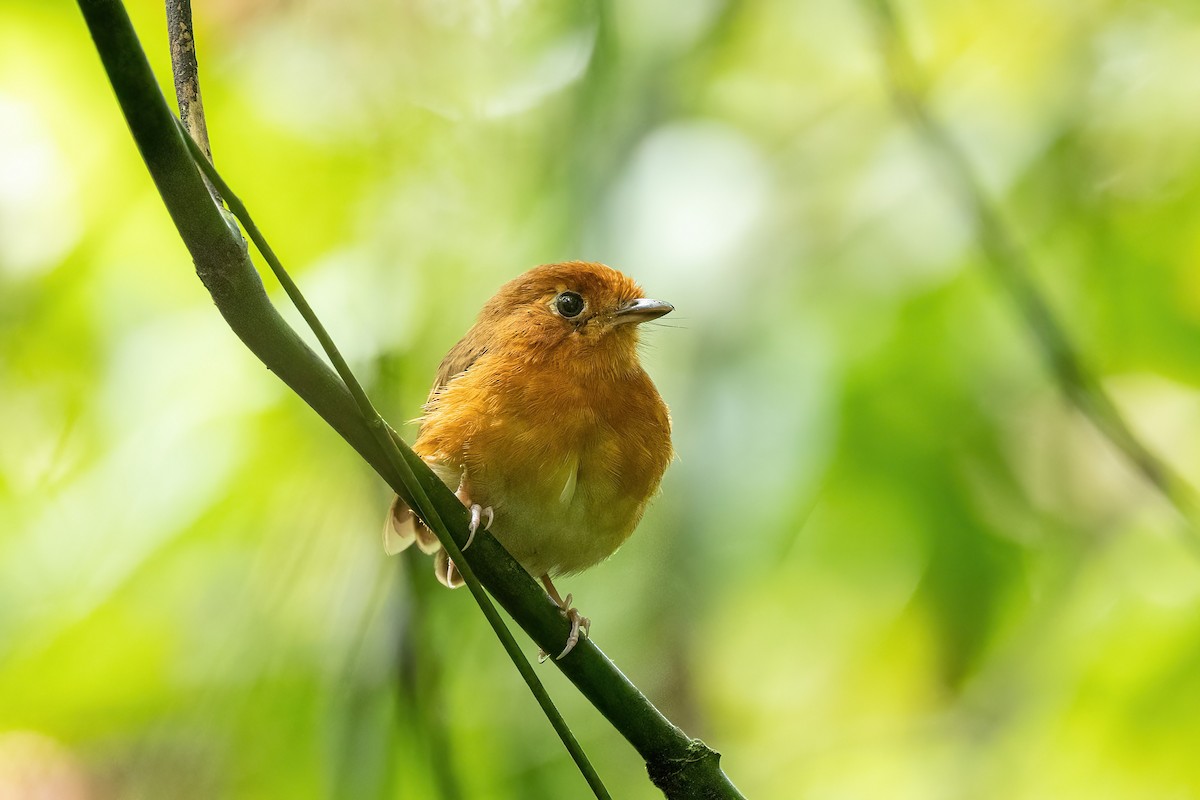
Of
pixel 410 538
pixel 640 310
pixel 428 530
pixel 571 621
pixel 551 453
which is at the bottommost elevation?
pixel 571 621

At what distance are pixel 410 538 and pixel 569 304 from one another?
100cm

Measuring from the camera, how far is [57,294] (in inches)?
118

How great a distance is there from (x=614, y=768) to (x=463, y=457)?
3.24 ft

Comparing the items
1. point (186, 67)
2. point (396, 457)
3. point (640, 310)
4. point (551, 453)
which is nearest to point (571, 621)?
point (396, 457)

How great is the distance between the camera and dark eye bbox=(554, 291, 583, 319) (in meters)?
3.67

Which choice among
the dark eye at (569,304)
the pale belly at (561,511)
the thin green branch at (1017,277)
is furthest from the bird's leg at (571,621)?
the thin green branch at (1017,277)

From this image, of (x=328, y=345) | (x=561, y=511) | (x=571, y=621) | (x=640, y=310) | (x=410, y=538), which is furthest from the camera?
(x=640, y=310)

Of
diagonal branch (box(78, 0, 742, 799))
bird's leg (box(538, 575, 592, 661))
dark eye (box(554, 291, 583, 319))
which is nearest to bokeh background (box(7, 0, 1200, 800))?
bird's leg (box(538, 575, 592, 661))

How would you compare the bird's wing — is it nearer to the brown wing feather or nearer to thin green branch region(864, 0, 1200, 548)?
the brown wing feather

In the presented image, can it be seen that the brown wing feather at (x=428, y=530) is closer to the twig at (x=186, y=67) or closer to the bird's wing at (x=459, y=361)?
the bird's wing at (x=459, y=361)

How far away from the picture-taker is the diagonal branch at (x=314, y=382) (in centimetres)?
134

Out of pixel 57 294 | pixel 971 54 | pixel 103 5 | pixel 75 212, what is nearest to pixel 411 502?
pixel 103 5

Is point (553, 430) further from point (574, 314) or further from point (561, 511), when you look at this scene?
point (574, 314)

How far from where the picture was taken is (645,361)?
367cm
